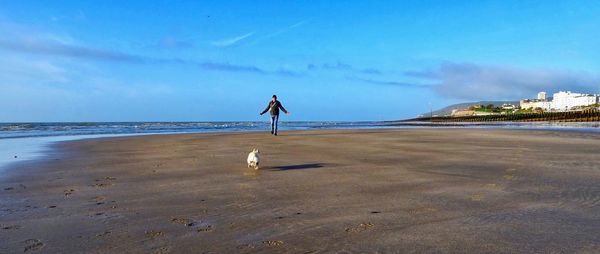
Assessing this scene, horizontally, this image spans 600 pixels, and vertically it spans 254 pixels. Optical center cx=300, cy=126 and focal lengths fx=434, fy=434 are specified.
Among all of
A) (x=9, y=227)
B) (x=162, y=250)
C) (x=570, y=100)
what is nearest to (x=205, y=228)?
(x=162, y=250)

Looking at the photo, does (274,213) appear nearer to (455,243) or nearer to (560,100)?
(455,243)

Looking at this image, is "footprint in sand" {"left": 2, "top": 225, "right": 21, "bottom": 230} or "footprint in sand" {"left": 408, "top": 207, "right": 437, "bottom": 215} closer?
"footprint in sand" {"left": 2, "top": 225, "right": 21, "bottom": 230}

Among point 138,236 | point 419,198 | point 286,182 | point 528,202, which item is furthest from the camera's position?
point 286,182

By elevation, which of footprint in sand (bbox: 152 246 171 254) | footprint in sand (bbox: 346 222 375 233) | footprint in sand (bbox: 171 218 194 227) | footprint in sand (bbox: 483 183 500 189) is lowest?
footprint in sand (bbox: 152 246 171 254)

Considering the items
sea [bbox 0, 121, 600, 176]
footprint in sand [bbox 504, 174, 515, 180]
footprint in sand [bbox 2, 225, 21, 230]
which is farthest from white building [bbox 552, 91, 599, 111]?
footprint in sand [bbox 2, 225, 21, 230]

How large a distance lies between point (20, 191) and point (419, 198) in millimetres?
5027

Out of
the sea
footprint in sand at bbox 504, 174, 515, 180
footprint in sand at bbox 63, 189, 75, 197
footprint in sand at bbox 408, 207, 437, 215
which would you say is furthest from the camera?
the sea

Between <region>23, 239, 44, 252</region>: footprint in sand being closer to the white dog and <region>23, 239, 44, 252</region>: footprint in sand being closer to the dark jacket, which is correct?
the white dog

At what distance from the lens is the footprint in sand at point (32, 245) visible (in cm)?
317

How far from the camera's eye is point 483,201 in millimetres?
4605

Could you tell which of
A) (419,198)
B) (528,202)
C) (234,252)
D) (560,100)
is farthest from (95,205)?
(560,100)

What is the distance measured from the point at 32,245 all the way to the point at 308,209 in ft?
7.74

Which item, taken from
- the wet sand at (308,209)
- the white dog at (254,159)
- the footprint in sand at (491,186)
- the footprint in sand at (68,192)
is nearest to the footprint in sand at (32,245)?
the wet sand at (308,209)

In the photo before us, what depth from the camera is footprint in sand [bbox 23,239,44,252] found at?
125 inches
